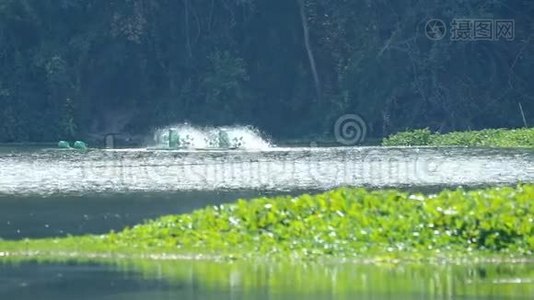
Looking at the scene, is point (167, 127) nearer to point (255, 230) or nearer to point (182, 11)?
point (182, 11)

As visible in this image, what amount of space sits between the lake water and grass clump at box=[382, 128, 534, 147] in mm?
3749

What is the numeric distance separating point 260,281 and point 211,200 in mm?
16233

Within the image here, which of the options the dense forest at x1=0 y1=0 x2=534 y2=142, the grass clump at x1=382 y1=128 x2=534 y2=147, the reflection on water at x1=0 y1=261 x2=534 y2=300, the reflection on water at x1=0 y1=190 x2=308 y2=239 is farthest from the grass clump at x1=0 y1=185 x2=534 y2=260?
the dense forest at x1=0 y1=0 x2=534 y2=142

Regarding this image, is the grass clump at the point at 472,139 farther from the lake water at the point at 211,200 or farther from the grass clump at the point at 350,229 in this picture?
the grass clump at the point at 350,229

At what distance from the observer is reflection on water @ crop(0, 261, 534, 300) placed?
70.6 feet

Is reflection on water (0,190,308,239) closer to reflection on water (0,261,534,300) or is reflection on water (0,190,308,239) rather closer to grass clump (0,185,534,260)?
grass clump (0,185,534,260)

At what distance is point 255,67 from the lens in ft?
257

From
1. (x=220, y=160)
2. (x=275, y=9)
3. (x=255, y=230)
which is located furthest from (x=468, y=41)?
(x=255, y=230)

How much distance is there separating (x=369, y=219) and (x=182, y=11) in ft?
175

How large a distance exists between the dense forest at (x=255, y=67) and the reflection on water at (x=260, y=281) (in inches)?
1889

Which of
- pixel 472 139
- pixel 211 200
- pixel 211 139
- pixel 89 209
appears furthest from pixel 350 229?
pixel 211 139

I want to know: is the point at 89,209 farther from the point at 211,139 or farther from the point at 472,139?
the point at 211,139

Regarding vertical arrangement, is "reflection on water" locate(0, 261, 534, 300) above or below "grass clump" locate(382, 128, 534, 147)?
below

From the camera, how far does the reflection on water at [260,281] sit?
70.6 ft
